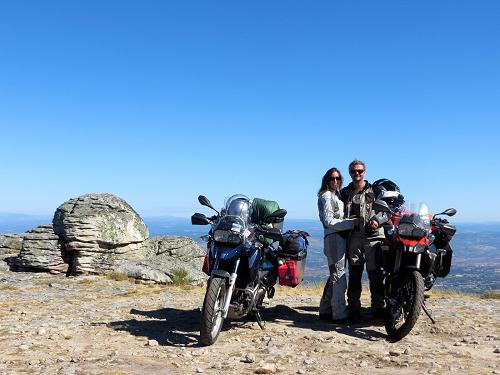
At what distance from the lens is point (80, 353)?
6.06 m

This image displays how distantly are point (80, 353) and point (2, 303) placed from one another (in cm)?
499

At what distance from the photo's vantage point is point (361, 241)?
7918 mm

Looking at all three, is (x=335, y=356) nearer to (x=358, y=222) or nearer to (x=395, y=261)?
(x=395, y=261)

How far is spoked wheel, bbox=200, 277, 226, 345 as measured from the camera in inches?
242

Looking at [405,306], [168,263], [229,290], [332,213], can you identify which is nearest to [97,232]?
[168,263]

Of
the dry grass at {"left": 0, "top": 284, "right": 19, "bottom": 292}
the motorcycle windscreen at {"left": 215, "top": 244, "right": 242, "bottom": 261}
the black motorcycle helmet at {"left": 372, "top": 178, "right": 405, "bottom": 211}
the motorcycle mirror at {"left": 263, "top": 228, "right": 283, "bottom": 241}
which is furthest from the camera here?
the dry grass at {"left": 0, "top": 284, "right": 19, "bottom": 292}

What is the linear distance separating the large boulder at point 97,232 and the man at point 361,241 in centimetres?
1042

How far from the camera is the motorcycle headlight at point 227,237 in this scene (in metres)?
6.71

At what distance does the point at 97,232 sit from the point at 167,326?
995cm

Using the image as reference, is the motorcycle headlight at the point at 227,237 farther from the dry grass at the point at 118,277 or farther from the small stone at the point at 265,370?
the dry grass at the point at 118,277

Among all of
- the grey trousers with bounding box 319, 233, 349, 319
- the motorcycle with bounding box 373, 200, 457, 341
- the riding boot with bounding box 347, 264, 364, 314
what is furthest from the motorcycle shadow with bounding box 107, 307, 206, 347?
the motorcycle with bounding box 373, 200, 457, 341

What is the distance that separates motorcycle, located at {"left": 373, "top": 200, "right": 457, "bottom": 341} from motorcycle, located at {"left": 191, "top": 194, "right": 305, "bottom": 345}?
5.70ft

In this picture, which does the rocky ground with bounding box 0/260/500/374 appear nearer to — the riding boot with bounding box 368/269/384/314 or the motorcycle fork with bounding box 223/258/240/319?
the riding boot with bounding box 368/269/384/314

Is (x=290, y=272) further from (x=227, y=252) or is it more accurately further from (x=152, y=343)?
(x=152, y=343)
